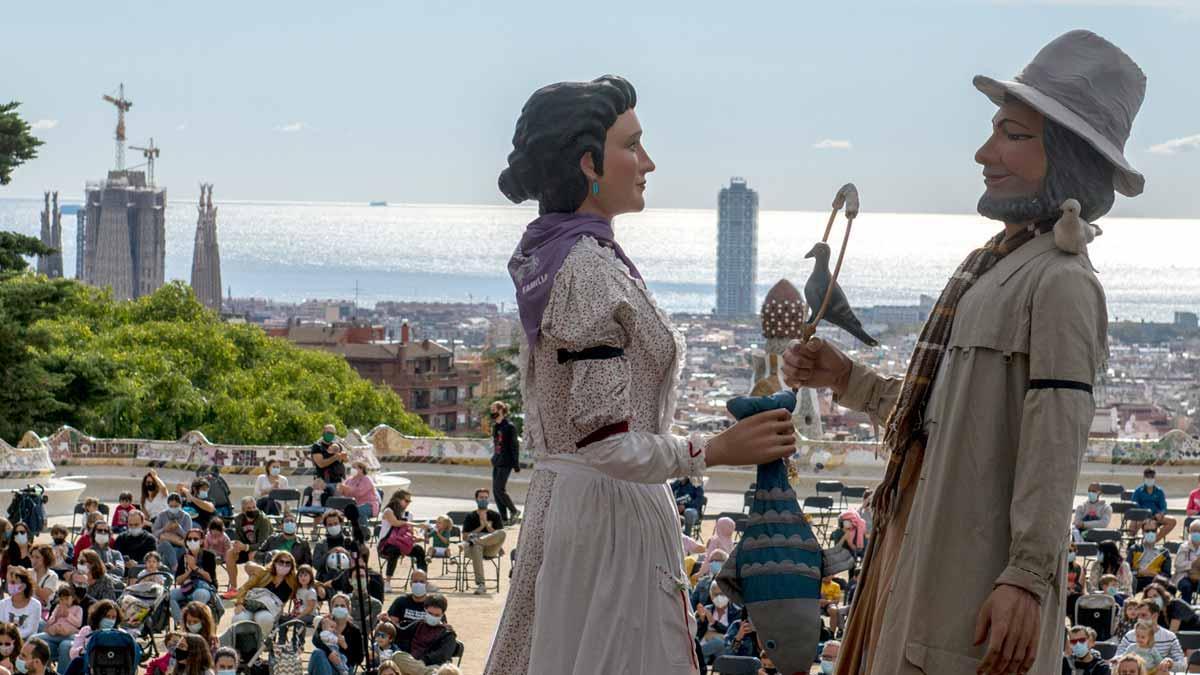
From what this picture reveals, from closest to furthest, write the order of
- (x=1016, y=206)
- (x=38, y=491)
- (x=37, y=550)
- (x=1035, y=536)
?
(x=1035, y=536) < (x=1016, y=206) < (x=37, y=550) < (x=38, y=491)

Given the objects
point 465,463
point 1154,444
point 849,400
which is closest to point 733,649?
point 849,400

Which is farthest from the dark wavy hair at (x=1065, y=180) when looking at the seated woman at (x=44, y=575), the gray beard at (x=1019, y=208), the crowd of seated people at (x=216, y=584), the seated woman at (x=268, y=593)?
the seated woman at (x=44, y=575)

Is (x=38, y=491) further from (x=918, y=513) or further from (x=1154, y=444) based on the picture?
(x=918, y=513)

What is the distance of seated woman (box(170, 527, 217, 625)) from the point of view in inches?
580

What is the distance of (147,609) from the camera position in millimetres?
14398

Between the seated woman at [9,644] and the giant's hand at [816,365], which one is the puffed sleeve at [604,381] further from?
the seated woman at [9,644]

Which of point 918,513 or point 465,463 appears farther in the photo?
point 465,463

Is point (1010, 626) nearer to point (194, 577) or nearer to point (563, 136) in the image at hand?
point (563, 136)

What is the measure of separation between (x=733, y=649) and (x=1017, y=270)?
9.11 m

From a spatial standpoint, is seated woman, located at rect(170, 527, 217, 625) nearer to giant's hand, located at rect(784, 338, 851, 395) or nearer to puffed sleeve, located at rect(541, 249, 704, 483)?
puffed sleeve, located at rect(541, 249, 704, 483)

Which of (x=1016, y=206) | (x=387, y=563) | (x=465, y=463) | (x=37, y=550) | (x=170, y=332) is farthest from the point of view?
(x=170, y=332)

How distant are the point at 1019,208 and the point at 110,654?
8.33 meters

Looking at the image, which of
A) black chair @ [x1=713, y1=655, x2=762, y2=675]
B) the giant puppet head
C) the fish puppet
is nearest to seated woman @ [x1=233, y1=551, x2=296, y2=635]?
black chair @ [x1=713, y1=655, x2=762, y2=675]

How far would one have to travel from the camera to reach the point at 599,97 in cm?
504
